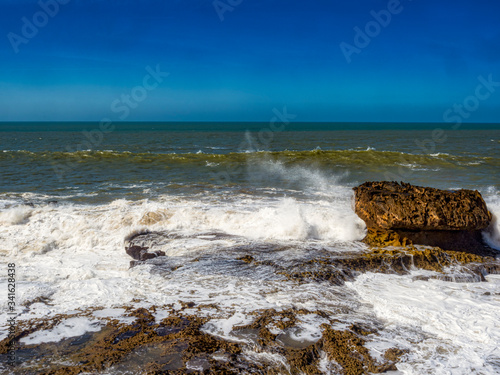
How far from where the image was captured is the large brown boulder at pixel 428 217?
673 cm

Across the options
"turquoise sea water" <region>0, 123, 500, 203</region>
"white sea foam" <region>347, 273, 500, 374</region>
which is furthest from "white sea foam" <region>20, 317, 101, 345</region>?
"turquoise sea water" <region>0, 123, 500, 203</region>

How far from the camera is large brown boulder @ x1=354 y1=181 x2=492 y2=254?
265 inches

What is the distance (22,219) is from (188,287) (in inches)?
215

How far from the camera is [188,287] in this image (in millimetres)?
5410

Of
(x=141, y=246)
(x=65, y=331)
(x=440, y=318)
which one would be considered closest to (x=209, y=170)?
(x=141, y=246)

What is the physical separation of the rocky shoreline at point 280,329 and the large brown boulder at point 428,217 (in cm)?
2

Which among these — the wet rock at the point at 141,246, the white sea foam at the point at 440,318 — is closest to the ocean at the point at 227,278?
the white sea foam at the point at 440,318

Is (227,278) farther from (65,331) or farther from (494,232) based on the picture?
(494,232)

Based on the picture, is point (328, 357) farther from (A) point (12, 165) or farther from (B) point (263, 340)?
(A) point (12, 165)

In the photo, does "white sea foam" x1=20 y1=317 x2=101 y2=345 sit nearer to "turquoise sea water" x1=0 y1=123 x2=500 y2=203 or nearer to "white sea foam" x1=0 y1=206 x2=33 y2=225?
"white sea foam" x1=0 y1=206 x2=33 y2=225

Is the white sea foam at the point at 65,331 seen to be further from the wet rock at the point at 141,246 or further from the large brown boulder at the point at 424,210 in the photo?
the large brown boulder at the point at 424,210

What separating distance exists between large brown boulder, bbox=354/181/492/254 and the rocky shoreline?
2 cm

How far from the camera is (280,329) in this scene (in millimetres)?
4277

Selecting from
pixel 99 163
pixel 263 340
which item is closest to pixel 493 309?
pixel 263 340
